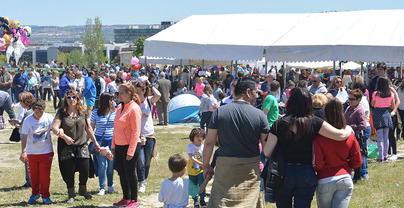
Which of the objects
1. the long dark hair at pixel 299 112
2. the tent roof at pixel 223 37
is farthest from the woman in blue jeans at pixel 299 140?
the tent roof at pixel 223 37

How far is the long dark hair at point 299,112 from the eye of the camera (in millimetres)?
4672

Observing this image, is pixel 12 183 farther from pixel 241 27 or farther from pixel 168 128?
pixel 241 27

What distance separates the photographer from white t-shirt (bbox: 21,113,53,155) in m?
7.29

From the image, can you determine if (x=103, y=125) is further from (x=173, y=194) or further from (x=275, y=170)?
(x=275, y=170)

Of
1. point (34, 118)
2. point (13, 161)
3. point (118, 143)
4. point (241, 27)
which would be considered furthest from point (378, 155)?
point (241, 27)

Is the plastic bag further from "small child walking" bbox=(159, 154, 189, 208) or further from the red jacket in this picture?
the red jacket

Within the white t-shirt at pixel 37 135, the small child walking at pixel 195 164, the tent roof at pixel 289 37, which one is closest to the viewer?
the small child walking at pixel 195 164

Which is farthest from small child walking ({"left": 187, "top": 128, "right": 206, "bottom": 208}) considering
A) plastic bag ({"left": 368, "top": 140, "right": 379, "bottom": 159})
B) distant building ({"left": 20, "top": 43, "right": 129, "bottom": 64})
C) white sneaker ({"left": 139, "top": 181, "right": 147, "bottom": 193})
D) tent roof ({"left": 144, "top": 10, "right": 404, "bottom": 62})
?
distant building ({"left": 20, "top": 43, "right": 129, "bottom": 64})

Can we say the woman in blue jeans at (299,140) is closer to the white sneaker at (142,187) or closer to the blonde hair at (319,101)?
the blonde hair at (319,101)

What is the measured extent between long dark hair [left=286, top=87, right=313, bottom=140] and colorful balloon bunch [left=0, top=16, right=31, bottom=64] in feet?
117

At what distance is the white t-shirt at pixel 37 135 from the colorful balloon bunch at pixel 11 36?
1267 inches

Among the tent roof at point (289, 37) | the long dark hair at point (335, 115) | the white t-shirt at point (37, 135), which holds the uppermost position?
the tent roof at point (289, 37)

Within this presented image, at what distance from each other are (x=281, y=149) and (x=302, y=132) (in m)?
0.25

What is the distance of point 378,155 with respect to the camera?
10414 millimetres
